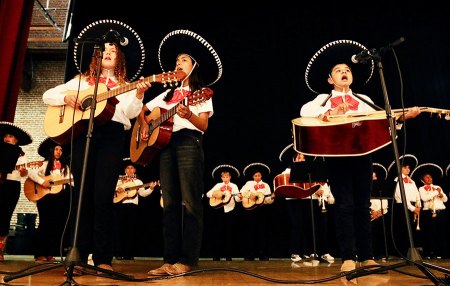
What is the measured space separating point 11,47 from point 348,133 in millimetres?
4422

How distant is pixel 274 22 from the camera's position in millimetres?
10508

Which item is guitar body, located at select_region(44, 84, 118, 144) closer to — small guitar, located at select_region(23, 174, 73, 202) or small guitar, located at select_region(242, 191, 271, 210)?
small guitar, located at select_region(23, 174, 73, 202)

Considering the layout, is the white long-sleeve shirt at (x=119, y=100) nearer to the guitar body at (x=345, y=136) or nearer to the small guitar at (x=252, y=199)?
the guitar body at (x=345, y=136)

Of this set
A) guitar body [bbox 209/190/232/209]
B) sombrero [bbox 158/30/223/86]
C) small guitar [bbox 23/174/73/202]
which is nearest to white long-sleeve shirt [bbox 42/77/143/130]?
sombrero [bbox 158/30/223/86]

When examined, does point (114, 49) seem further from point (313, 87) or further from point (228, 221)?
point (228, 221)

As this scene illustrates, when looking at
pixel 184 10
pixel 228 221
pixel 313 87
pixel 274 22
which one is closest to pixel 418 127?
pixel 274 22

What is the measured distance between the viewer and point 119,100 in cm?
369

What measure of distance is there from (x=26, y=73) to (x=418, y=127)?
1087 centimetres

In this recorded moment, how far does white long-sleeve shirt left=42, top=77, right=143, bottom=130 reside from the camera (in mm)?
3652

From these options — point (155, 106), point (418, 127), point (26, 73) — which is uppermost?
point (26, 73)

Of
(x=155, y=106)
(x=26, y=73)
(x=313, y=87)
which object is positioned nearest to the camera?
(x=155, y=106)

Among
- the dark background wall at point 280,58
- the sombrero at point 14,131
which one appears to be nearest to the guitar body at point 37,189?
the sombrero at point 14,131

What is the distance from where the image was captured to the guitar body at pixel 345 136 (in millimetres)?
3605

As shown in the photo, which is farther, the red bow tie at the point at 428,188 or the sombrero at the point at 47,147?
the red bow tie at the point at 428,188
